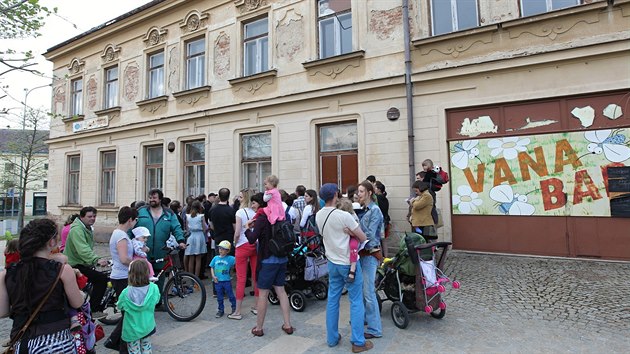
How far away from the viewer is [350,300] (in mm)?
3752

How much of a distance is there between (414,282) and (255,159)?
24.7 feet

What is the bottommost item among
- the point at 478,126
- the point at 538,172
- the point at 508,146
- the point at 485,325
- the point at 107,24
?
the point at 485,325

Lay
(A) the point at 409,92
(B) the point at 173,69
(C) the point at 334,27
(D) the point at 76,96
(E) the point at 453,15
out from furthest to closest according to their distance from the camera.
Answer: (D) the point at 76,96 < (B) the point at 173,69 < (C) the point at 334,27 < (A) the point at 409,92 < (E) the point at 453,15

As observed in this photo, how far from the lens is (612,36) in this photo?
22.1 ft

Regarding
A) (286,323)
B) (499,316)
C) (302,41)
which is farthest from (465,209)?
(302,41)

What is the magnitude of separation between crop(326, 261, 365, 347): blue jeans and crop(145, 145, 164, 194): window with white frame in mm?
10914

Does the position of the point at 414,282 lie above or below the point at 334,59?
below

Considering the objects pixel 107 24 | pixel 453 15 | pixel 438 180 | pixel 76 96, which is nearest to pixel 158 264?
pixel 438 180

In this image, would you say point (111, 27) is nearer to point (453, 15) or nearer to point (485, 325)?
point (453, 15)

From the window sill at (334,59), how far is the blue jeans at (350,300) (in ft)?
21.8

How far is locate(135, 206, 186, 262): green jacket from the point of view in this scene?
16.4 feet

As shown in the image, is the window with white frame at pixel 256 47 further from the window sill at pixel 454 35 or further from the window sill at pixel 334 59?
the window sill at pixel 454 35

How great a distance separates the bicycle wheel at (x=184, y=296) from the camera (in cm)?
477

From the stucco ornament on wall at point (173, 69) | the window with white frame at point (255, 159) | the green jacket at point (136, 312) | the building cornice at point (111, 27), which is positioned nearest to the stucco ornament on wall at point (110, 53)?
the building cornice at point (111, 27)
